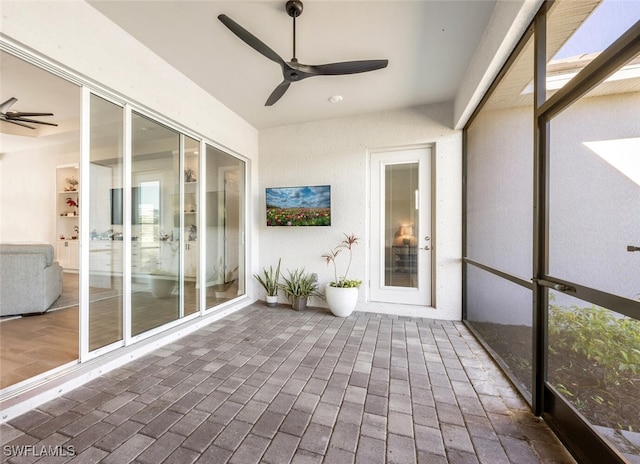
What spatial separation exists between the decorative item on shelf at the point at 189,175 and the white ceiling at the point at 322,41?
41.1 inches

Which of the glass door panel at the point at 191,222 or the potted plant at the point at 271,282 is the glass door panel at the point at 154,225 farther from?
the potted plant at the point at 271,282

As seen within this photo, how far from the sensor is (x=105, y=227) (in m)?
2.37

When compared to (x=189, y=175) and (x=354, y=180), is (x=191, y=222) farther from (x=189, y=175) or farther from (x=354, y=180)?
(x=354, y=180)

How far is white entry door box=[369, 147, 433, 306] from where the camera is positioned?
3711mm

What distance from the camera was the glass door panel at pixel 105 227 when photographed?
2.22 m

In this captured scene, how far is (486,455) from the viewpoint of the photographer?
1.34m

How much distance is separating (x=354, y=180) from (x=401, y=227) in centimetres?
101

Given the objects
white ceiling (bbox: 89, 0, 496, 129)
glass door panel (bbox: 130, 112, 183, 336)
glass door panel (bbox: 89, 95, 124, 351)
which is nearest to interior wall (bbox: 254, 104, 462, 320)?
white ceiling (bbox: 89, 0, 496, 129)

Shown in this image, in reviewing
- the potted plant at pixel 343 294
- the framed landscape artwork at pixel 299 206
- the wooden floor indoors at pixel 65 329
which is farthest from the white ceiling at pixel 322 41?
the wooden floor indoors at pixel 65 329

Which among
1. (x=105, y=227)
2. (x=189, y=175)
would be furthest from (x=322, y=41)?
(x=105, y=227)

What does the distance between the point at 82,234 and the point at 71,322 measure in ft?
5.65

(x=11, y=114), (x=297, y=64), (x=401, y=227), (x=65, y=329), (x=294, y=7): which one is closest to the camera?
(x=294, y=7)

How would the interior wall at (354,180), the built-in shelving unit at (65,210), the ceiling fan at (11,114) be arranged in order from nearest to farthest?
the ceiling fan at (11,114) → the interior wall at (354,180) → the built-in shelving unit at (65,210)

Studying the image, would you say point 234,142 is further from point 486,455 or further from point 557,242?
point 486,455
